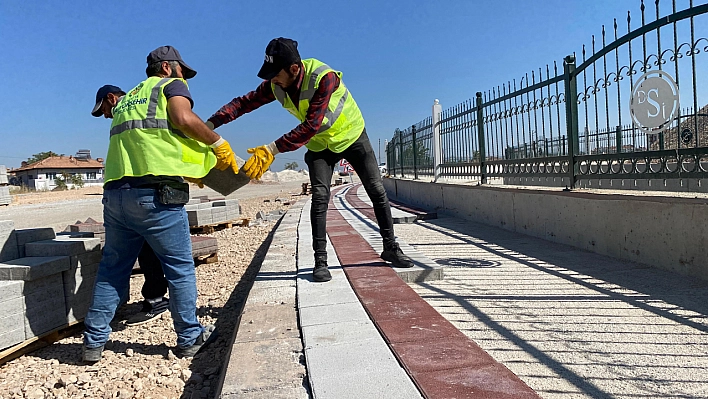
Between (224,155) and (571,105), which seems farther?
(571,105)

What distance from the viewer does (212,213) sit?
28.8ft

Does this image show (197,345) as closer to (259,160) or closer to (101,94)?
(259,160)

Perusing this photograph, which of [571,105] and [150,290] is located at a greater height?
[571,105]

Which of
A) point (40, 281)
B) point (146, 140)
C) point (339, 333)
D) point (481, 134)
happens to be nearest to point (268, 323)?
point (339, 333)

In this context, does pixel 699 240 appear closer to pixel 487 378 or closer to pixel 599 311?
pixel 599 311

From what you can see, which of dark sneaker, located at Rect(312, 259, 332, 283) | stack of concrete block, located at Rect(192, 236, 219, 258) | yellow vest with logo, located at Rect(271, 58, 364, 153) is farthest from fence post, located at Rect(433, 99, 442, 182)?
dark sneaker, located at Rect(312, 259, 332, 283)

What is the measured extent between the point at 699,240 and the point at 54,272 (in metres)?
4.45

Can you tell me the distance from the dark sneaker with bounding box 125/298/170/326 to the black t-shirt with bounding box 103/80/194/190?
4.40 feet

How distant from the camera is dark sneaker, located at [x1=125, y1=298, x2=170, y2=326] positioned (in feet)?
12.0

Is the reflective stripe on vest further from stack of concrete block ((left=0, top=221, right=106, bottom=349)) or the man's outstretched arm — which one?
stack of concrete block ((left=0, top=221, right=106, bottom=349))

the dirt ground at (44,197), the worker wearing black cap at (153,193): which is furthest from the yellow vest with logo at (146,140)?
the dirt ground at (44,197)

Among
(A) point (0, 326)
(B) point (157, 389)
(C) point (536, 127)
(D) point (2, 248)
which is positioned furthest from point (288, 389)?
(C) point (536, 127)

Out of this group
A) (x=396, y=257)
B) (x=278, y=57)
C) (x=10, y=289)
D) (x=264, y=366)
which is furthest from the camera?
(x=396, y=257)

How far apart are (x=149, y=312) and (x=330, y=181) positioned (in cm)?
175
